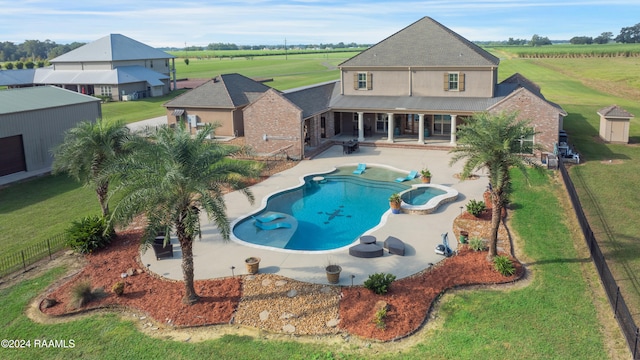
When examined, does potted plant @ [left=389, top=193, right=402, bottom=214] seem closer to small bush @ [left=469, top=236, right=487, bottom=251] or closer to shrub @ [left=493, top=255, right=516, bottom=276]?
small bush @ [left=469, top=236, right=487, bottom=251]

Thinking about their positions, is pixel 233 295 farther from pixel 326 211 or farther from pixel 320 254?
pixel 326 211

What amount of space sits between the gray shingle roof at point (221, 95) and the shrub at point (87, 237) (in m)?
23.3

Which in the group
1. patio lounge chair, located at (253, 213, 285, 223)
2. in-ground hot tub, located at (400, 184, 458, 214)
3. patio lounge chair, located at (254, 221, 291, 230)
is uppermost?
in-ground hot tub, located at (400, 184, 458, 214)

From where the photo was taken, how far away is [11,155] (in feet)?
102

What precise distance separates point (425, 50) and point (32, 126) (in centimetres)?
3021

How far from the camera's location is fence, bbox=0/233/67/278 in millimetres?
18719

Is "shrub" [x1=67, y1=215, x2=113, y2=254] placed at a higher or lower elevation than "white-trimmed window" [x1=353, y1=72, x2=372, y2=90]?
lower

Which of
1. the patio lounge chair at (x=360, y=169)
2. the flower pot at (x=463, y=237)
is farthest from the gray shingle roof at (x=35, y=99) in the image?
the flower pot at (x=463, y=237)

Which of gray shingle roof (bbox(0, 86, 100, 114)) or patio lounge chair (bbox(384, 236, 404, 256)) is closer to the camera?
patio lounge chair (bbox(384, 236, 404, 256))

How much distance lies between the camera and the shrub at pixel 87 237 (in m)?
20.1

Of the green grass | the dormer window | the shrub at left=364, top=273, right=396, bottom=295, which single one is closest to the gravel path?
the shrub at left=364, top=273, right=396, bottom=295

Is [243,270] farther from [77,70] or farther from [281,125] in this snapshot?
[77,70]

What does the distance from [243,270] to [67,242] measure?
7783mm

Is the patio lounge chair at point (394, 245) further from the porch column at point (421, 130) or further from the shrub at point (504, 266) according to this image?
the porch column at point (421, 130)
